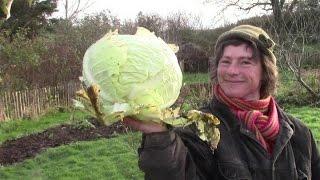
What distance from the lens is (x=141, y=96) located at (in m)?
1.97

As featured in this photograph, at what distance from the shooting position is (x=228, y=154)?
2.53 meters

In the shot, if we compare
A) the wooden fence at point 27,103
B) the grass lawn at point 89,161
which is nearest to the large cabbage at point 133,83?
the grass lawn at point 89,161

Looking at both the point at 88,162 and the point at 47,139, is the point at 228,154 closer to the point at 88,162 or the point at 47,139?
the point at 88,162

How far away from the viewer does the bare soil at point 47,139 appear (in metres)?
10.2

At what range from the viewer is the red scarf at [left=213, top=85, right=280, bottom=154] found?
271 cm

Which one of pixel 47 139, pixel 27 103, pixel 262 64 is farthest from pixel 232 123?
pixel 27 103

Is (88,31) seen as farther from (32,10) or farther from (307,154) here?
(307,154)

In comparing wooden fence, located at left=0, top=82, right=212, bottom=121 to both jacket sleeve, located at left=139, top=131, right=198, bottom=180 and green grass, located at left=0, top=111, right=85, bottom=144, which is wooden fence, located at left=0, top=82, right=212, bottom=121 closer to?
green grass, located at left=0, top=111, right=85, bottom=144

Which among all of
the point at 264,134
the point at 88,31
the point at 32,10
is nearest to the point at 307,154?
the point at 264,134

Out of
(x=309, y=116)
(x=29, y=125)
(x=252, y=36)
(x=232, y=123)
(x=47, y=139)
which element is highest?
(x=252, y=36)

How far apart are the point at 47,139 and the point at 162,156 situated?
982 cm

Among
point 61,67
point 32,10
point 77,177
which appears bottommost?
point 77,177

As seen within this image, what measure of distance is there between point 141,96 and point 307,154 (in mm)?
1368

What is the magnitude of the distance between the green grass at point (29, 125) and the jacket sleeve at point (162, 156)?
10.5 metres
